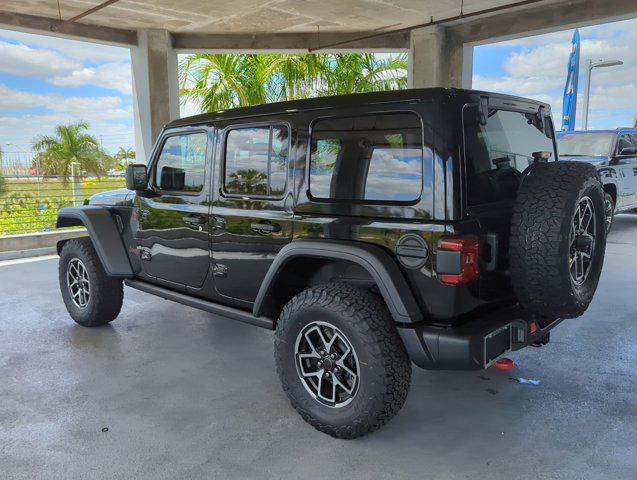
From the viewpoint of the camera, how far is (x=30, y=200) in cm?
1135

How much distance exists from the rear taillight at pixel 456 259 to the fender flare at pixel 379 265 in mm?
190

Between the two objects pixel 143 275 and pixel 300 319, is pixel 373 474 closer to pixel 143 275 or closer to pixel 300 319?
pixel 300 319

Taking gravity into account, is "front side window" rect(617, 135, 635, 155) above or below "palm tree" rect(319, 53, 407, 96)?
below

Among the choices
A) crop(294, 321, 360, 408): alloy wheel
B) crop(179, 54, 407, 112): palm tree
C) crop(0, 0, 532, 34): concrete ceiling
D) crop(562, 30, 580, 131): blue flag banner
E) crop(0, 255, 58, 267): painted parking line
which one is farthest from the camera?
crop(562, 30, 580, 131): blue flag banner

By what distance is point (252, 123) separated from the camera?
3.29m

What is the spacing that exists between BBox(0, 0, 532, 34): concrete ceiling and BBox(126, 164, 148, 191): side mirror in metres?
5.92

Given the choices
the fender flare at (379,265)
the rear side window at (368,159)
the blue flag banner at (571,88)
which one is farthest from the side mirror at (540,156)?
the blue flag banner at (571,88)

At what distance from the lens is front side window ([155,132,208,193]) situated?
11.9 feet

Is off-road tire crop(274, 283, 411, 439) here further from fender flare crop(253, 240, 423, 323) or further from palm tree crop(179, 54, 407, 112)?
palm tree crop(179, 54, 407, 112)

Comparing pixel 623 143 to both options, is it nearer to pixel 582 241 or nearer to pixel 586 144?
pixel 586 144

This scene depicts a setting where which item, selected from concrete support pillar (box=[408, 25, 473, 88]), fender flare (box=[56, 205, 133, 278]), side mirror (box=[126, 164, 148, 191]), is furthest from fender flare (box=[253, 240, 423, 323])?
concrete support pillar (box=[408, 25, 473, 88])

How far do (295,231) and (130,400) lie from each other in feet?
4.66

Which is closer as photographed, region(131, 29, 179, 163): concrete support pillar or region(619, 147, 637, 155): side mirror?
region(619, 147, 637, 155): side mirror

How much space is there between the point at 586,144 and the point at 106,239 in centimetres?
763
